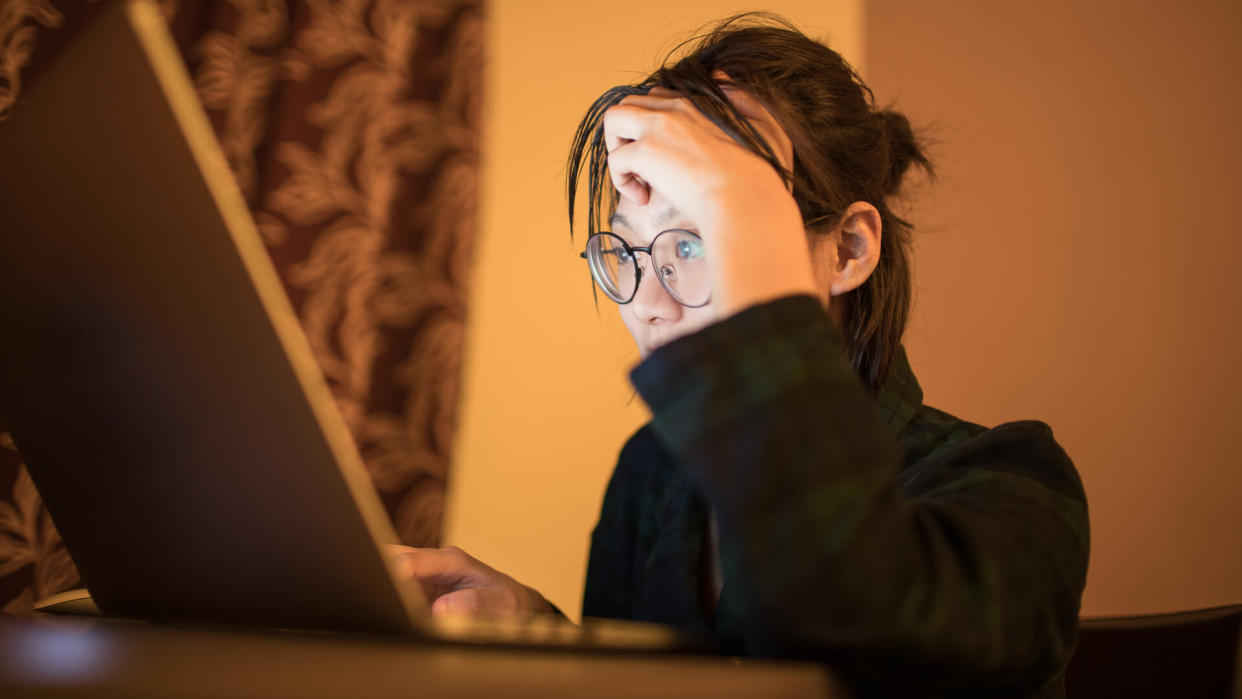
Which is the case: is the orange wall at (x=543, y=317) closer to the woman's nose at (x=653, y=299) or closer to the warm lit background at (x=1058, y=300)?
the warm lit background at (x=1058, y=300)

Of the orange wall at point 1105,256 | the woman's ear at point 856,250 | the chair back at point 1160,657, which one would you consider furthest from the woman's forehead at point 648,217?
the orange wall at point 1105,256

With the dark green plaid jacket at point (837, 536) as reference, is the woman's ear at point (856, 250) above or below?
above

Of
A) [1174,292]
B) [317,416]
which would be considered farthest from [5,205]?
[1174,292]

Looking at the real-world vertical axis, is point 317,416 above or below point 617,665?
above

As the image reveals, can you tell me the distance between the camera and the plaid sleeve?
421mm

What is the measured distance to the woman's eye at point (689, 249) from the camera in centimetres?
78

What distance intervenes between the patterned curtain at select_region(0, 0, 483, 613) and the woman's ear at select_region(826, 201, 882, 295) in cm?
87

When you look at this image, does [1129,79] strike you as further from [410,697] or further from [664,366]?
[410,697]

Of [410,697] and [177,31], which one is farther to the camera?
[177,31]

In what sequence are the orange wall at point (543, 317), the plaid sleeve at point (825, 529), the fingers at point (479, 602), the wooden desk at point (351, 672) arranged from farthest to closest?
the orange wall at point (543, 317) → the fingers at point (479, 602) → the plaid sleeve at point (825, 529) → the wooden desk at point (351, 672)

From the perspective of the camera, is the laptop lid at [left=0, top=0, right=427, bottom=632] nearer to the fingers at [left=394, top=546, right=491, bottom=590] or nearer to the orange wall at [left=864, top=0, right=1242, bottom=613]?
the fingers at [left=394, top=546, right=491, bottom=590]

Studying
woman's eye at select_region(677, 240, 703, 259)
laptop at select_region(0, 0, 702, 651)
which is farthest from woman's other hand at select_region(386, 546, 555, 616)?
woman's eye at select_region(677, 240, 703, 259)

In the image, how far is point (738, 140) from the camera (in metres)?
0.75

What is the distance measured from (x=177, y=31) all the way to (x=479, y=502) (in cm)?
99
